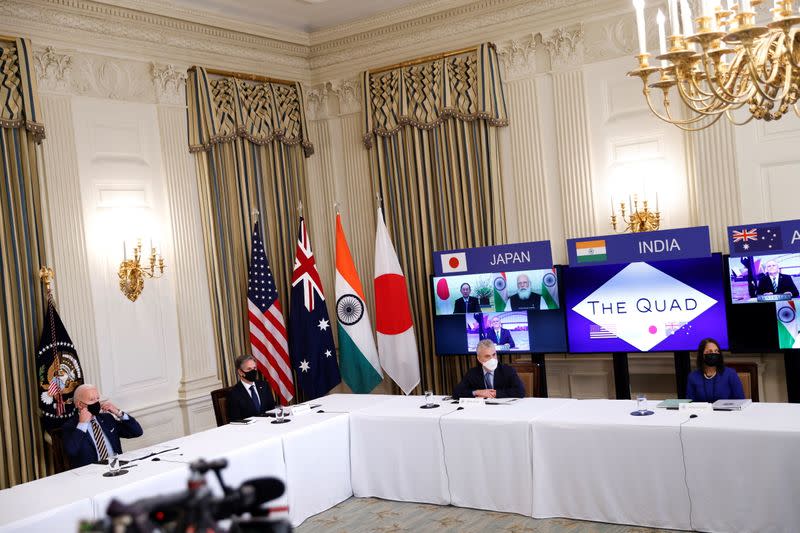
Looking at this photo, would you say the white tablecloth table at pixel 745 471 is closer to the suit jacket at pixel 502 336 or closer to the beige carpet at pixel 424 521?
the beige carpet at pixel 424 521

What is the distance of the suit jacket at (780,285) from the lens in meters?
6.61

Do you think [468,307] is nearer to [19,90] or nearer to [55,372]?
[55,372]

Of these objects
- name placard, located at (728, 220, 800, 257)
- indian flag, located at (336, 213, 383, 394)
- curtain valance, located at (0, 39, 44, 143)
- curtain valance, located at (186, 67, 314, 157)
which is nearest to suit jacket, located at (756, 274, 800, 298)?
name placard, located at (728, 220, 800, 257)

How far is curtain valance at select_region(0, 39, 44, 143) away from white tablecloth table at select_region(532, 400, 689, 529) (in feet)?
15.1

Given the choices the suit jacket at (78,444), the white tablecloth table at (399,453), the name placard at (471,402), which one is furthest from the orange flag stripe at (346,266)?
the suit jacket at (78,444)

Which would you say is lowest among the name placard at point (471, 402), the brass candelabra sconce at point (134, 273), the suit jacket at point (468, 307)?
the name placard at point (471, 402)

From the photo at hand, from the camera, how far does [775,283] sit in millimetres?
6668

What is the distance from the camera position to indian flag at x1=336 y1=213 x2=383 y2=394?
8.78 m

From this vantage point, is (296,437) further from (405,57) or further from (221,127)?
(405,57)

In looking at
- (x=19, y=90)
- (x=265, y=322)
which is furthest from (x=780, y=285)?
(x=19, y=90)

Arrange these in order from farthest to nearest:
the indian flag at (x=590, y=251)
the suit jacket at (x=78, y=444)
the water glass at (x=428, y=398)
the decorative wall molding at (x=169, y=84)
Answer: the decorative wall molding at (x=169, y=84)
the indian flag at (x=590, y=251)
the water glass at (x=428, y=398)
the suit jacket at (x=78, y=444)

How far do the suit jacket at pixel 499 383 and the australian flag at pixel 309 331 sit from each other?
88.1 inches

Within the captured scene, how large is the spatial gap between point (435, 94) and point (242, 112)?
79.1 inches

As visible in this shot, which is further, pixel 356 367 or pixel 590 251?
pixel 356 367
